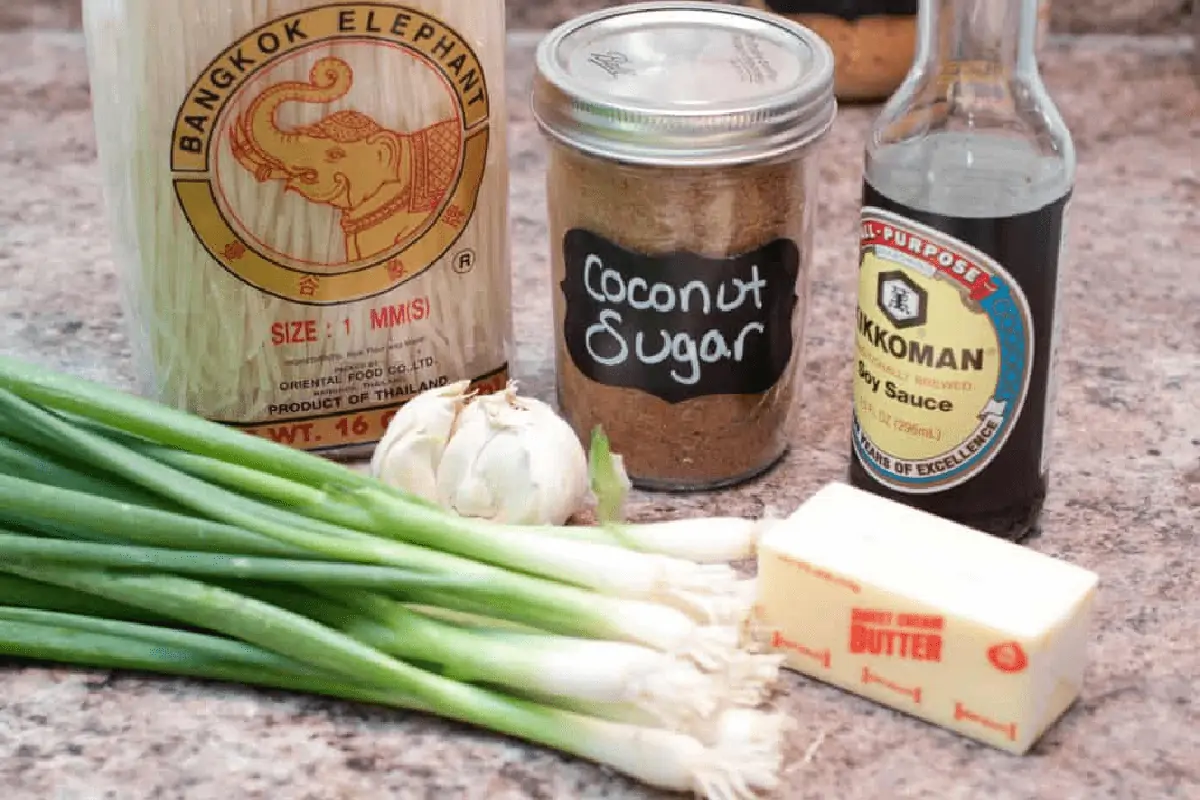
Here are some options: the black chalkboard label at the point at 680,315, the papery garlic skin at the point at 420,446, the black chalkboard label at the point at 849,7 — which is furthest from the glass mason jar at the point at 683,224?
the black chalkboard label at the point at 849,7

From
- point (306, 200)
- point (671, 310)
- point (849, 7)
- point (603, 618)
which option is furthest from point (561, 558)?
point (849, 7)

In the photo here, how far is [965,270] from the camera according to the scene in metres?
0.92

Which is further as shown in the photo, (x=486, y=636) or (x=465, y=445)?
(x=465, y=445)

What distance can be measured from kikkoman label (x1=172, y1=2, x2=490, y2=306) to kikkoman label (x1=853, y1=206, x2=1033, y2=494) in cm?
27

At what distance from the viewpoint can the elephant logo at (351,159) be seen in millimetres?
1010

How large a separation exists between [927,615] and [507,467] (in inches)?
10.5

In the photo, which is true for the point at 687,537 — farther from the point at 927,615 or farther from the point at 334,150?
the point at 334,150

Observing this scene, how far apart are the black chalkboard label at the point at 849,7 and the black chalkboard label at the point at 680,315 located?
1.70 ft

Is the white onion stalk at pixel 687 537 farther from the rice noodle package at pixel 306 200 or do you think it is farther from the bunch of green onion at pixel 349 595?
the rice noodle package at pixel 306 200

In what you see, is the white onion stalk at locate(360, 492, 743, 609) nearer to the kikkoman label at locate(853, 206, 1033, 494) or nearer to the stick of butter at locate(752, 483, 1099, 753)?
the stick of butter at locate(752, 483, 1099, 753)

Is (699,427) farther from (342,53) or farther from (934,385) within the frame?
(342,53)

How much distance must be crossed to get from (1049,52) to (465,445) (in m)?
0.96

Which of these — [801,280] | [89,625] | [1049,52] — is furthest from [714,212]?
[1049,52]

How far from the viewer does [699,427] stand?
1060 mm
